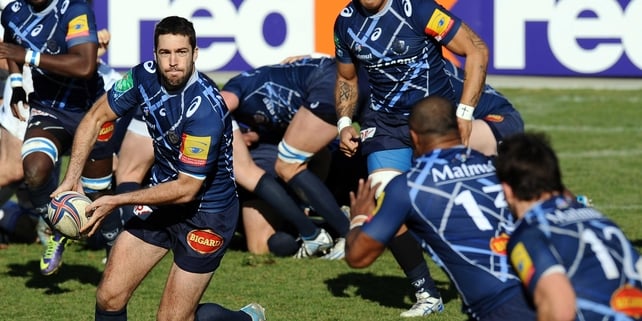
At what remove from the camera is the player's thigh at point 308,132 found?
9.88 meters

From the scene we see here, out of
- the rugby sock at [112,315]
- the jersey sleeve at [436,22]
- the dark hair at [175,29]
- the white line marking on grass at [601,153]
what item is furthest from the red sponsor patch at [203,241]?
the white line marking on grass at [601,153]

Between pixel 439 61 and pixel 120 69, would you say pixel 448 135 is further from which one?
pixel 120 69

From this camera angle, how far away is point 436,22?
8.02 m

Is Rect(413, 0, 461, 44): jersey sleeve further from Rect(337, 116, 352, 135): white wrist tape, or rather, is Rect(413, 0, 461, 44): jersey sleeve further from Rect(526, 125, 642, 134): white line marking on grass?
Rect(526, 125, 642, 134): white line marking on grass

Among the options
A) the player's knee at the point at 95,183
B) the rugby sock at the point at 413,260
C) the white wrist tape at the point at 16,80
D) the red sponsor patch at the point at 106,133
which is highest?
the white wrist tape at the point at 16,80

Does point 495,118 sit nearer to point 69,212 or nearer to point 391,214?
point 69,212

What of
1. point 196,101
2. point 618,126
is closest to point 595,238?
point 196,101

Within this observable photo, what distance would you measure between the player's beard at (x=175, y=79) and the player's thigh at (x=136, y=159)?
3.43 metres

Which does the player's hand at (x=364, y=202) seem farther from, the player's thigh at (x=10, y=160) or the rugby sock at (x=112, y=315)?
the player's thigh at (x=10, y=160)

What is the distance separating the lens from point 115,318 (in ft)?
22.3

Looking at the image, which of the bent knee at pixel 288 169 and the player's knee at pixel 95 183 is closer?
the player's knee at pixel 95 183

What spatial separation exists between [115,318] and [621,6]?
12.2 metres

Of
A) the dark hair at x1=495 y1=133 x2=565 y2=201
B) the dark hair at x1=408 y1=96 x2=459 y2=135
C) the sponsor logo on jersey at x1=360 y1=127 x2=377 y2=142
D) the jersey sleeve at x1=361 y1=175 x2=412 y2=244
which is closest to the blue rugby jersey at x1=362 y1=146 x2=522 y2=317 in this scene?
the jersey sleeve at x1=361 y1=175 x2=412 y2=244

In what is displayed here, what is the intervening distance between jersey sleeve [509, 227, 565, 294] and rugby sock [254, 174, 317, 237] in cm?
514
